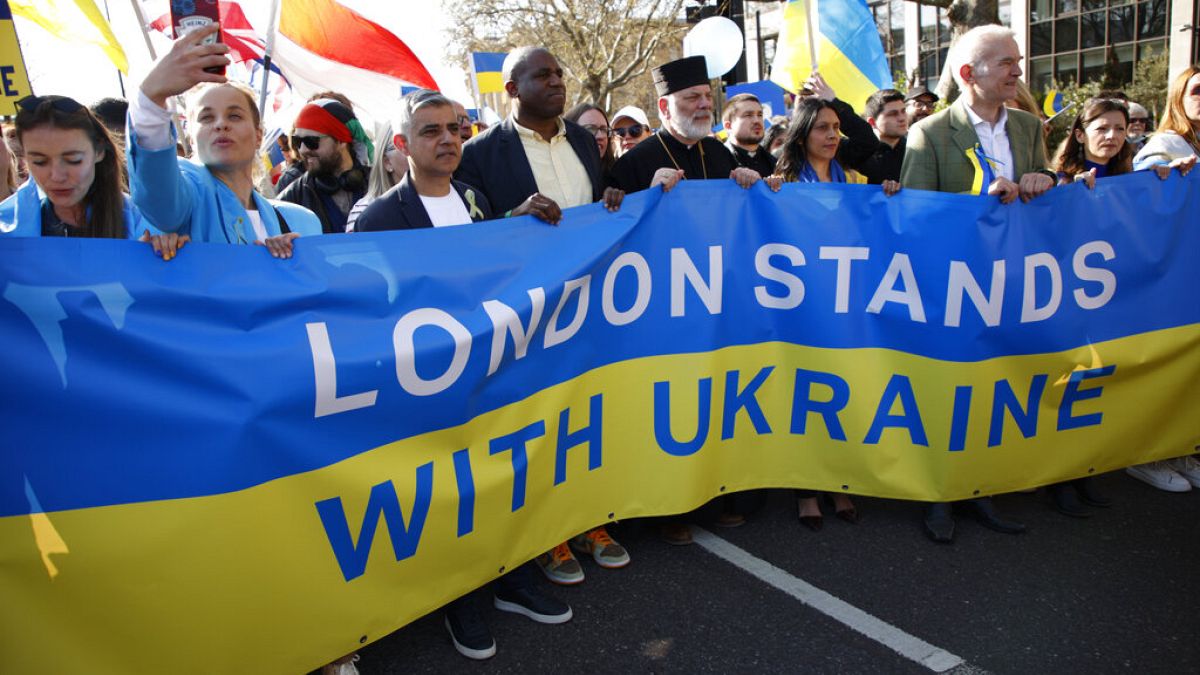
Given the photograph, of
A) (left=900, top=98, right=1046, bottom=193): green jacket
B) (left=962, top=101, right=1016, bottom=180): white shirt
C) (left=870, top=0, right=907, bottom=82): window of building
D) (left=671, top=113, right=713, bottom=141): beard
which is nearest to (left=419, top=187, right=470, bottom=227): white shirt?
(left=671, top=113, right=713, bottom=141): beard

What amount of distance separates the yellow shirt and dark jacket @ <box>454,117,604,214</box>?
41mm

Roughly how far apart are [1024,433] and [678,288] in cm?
161

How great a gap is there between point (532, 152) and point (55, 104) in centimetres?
180

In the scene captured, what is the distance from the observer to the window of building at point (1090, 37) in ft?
Result: 72.5

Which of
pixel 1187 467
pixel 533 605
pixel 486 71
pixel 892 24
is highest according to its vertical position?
pixel 892 24

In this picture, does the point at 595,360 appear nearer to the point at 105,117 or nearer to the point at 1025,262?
the point at 1025,262

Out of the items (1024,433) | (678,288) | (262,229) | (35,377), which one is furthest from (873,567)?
(35,377)

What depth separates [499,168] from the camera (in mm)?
3727

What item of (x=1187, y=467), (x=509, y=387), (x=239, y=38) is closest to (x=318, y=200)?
(x=509, y=387)

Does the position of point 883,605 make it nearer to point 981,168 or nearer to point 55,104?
point 981,168

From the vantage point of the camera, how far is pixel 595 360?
322 centimetres

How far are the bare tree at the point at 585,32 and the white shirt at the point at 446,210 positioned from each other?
25582mm

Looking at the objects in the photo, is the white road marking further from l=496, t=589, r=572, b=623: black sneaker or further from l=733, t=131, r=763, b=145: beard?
l=733, t=131, r=763, b=145: beard

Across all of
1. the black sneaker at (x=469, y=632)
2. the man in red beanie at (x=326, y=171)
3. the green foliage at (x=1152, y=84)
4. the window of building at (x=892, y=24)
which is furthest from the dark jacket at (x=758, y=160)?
the window of building at (x=892, y=24)
